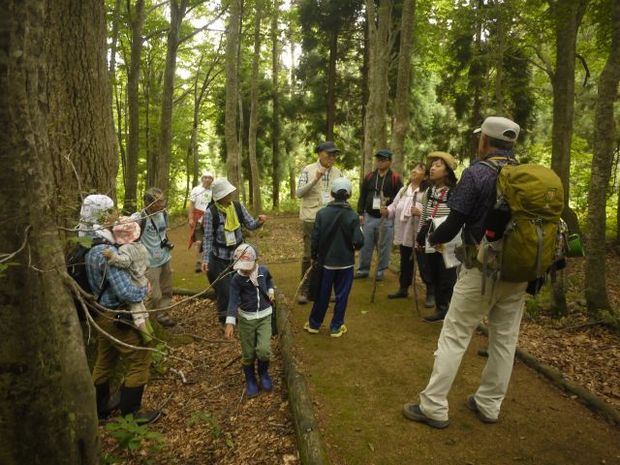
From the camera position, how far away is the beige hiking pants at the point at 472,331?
331cm

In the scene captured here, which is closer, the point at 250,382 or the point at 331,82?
the point at 250,382

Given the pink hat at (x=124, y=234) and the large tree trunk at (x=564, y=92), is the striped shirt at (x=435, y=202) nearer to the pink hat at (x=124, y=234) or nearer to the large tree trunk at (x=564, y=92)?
the pink hat at (x=124, y=234)

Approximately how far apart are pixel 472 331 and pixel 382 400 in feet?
4.13

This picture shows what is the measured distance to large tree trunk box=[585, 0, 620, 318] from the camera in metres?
5.44

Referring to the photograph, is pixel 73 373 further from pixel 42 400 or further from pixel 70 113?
pixel 70 113

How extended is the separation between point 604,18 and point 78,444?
11772 mm

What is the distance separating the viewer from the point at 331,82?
18.7 m

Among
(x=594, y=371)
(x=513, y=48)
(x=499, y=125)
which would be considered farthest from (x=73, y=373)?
(x=513, y=48)

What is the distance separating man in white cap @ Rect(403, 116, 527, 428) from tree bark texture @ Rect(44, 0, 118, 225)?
3.40 meters

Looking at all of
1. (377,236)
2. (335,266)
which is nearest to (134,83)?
(377,236)

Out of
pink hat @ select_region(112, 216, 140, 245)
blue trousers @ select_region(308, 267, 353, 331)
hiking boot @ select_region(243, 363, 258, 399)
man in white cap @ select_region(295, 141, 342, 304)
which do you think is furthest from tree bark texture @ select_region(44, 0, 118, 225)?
blue trousers @ select_region(308, 267, 353, 331)

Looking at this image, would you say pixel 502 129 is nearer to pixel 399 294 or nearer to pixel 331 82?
pixel 399 294

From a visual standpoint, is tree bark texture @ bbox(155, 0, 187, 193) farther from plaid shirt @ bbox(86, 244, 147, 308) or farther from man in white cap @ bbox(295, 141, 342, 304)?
plaid shirt @ bbox(86, 244, 147, 308)

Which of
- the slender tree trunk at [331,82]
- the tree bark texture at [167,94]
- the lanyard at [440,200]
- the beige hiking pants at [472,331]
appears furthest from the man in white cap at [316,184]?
the slender tree trunk at [331,82]
